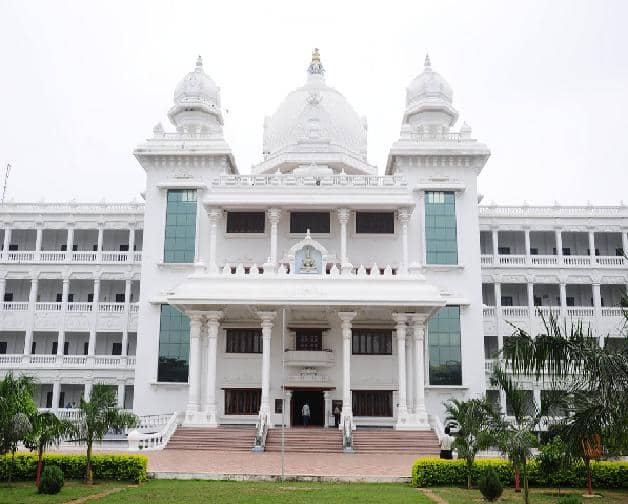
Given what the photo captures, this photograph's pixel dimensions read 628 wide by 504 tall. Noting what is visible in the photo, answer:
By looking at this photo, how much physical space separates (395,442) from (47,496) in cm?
1570

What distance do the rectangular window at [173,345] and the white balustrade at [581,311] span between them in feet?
80.5

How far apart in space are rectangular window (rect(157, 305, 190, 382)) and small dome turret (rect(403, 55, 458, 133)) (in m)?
18.7

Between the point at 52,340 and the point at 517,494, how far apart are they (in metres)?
36.0

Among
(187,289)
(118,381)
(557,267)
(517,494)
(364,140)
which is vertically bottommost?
(517,494)

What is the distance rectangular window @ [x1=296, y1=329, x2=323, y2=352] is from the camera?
1423 inches

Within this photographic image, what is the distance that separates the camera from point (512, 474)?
2061 cm

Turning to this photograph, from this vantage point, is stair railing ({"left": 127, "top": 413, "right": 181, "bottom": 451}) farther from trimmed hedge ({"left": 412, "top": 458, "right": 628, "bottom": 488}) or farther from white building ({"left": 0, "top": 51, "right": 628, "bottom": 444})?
trimmed hedge ({"left": 412, "top": 458, "right": 628, "bottom": 488})

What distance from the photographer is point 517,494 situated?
758 inches

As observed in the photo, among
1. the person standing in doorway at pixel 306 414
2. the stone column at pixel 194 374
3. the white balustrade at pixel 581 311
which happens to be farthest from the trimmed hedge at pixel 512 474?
the white balustrade at pixel 581 311

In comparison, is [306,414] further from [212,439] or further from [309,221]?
[309,221]

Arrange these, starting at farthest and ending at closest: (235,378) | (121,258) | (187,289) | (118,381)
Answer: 1. (121,258)
2. (118,381)
3. (235,378)
4. (187,289)

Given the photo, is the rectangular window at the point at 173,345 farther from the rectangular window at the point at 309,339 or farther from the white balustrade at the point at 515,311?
the white balustrade at the point at 515,311

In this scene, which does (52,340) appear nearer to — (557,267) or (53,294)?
(53,294)

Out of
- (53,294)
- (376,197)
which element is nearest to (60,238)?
(53,294)
